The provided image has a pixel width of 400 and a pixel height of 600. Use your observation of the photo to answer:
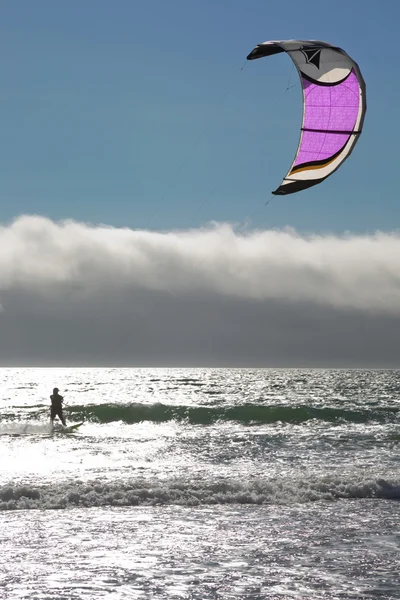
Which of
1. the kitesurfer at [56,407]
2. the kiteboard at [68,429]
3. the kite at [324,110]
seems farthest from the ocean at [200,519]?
the kitesurfer at [56,407]

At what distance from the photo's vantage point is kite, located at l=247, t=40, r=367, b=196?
471 inches

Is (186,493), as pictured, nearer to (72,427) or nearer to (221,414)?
(72,427)

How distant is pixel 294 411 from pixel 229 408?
3.85m

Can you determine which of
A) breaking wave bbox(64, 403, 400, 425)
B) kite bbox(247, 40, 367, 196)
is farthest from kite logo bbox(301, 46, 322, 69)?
breaking wave bbox(64, 403, 400, 425)

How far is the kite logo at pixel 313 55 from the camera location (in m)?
12.0

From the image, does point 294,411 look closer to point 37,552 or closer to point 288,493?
point 288,493

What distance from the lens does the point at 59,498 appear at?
36.1ft

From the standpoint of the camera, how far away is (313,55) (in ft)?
39.4

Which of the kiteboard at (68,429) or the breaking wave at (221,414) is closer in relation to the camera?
the kiteboard at (68,429)

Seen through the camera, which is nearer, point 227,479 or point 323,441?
point 227,479

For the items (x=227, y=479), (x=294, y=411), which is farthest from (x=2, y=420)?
(x=227, y=479)

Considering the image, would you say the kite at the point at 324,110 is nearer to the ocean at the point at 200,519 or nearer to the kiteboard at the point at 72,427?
the ocean at the point at 200,519

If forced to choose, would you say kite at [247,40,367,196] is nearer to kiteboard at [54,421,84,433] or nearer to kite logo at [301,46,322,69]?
kite logo at [301,46,322,69]

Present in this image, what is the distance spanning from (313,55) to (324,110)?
950mm
